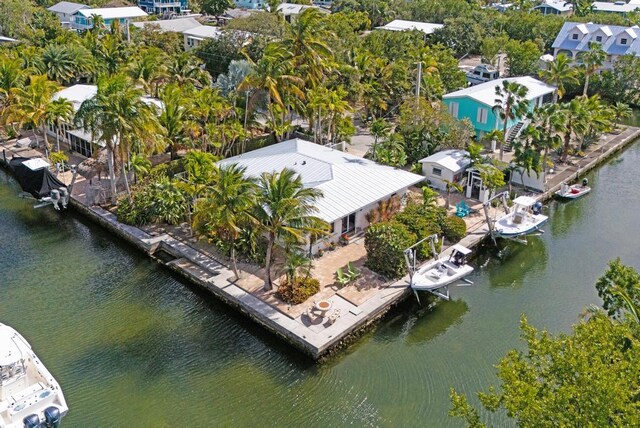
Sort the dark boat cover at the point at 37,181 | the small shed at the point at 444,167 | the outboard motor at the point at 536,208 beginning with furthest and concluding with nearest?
the small shed at the point at 444,167 → the dark boat cover at the point at 37,181 → the outboard motor at the point at 536,208

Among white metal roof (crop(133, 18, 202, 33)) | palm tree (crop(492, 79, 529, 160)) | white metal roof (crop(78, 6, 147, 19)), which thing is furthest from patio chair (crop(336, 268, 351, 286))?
white metal roof (crop(78, 6, 147, 19))

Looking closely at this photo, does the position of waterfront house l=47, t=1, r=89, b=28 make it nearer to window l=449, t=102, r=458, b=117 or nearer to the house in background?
the house in background

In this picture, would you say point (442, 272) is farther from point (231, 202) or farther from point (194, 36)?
point (194, 36)

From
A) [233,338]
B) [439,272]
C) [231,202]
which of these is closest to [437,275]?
[439,272]

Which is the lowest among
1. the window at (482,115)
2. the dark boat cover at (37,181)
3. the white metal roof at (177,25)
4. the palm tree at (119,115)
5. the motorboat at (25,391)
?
the motorboat at (25,391)

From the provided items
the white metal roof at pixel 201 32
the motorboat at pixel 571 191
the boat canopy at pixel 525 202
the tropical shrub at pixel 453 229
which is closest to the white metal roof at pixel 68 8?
the white metal roof at pixel 201 32

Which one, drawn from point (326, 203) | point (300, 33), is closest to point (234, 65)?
point (300, 33)

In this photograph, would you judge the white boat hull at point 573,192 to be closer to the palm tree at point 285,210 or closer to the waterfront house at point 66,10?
the palm tree at point 285,210
